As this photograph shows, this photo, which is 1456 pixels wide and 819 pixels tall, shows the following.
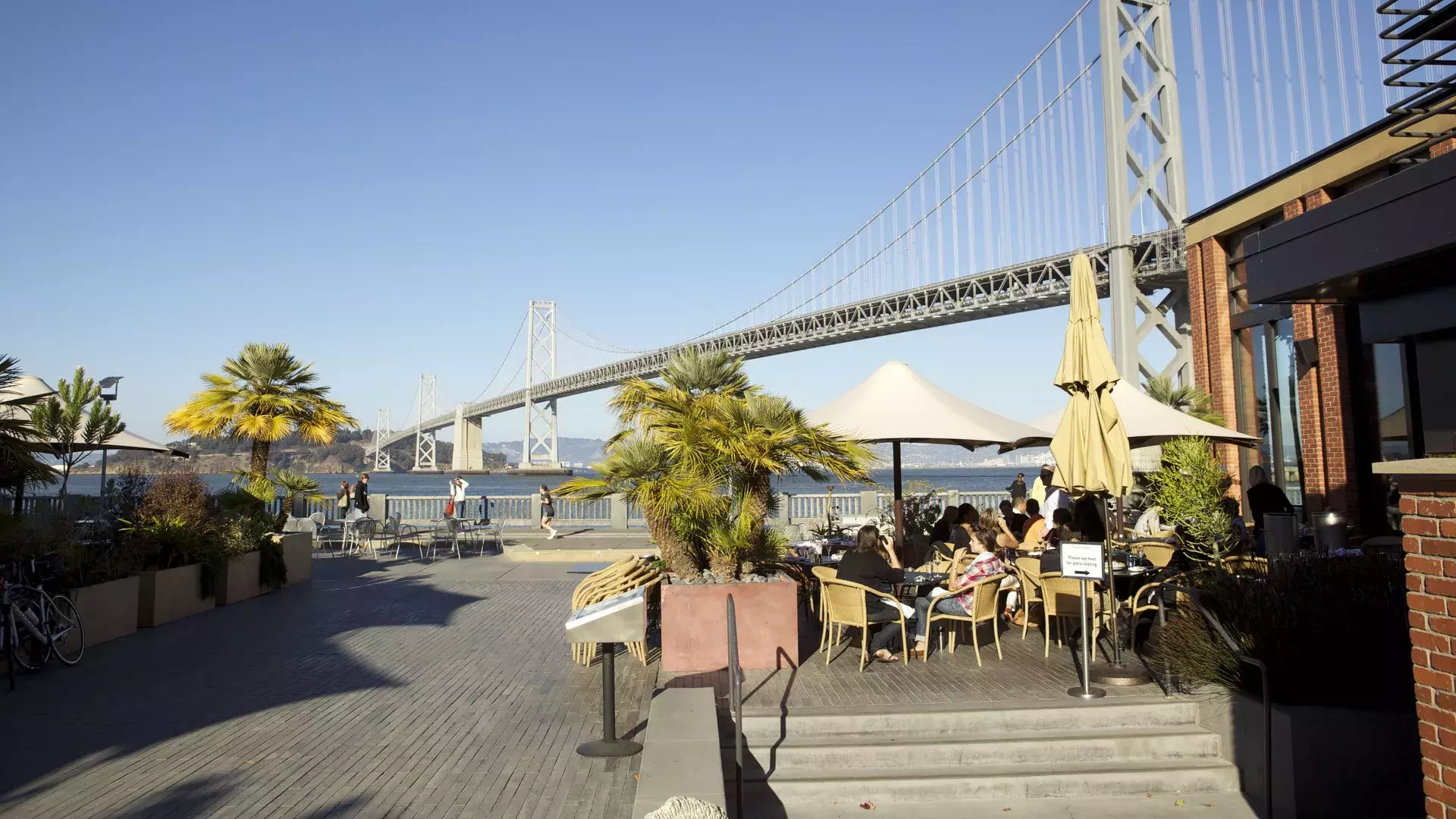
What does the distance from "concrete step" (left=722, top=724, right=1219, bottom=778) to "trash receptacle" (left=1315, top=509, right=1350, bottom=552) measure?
463 centimetres

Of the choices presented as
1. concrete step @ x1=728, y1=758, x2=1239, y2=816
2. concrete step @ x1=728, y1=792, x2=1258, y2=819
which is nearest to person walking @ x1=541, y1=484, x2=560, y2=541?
concrete step @ x1=728, y1=758, x2=1239, y2=816

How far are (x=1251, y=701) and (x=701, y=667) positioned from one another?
11.9 ft

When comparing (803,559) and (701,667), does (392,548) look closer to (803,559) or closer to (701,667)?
(803,559)

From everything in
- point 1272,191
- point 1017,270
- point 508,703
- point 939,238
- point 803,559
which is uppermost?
point 939,238

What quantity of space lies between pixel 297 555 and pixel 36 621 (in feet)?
19.2

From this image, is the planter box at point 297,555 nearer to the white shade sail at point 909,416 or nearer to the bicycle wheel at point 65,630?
the bicycle wheel at point 65,630

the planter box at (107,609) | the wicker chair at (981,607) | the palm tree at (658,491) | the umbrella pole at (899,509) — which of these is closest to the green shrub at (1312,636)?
the wicker chair at (981,607)

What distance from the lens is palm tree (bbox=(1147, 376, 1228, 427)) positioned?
51.4 ft

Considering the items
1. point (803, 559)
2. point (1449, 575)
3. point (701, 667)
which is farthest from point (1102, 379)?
point (803, 559)

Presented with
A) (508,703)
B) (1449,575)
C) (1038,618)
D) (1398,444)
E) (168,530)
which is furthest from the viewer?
(1398,444)

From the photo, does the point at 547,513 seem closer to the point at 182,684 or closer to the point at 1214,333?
the point at 182,684

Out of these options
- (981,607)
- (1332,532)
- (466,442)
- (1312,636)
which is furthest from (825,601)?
(466,442)

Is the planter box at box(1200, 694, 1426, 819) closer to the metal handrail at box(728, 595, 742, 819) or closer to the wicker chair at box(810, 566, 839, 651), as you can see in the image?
the metal handrail at box(728, 595, 742, 819)

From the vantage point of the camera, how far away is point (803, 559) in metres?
10.3
